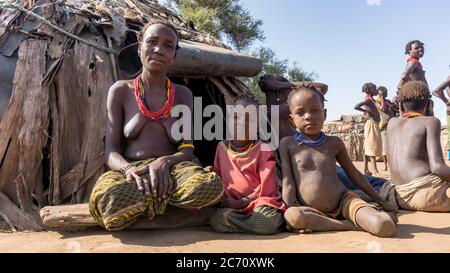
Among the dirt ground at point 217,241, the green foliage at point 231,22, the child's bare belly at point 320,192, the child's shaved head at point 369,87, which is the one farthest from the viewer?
the green foliage at point 231,22

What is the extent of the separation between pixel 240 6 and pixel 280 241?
48.9ft

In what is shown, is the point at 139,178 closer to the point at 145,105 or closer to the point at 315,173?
the point at 145,105

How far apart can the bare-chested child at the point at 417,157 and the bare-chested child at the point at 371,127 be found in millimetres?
3736

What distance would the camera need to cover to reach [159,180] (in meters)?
2.33

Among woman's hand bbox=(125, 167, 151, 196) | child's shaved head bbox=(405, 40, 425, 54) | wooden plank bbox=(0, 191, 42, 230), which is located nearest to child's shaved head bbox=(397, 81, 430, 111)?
woman's hand bbox=(125, 167, 151, 196)

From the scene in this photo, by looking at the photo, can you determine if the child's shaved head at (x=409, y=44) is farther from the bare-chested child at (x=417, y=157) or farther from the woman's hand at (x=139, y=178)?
the woman's hand at (x=139, y=178)

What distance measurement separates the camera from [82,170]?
2857 mm

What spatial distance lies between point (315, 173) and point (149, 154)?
1.12m

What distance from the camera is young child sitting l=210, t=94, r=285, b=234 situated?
96.5 inches

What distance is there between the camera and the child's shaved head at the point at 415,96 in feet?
10.6

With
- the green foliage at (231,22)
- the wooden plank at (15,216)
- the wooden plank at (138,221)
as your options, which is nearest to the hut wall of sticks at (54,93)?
the wooden plank at (15,216)

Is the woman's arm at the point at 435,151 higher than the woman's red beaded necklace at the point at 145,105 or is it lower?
lower

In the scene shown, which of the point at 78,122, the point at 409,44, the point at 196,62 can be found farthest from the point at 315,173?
the point at 409,44
